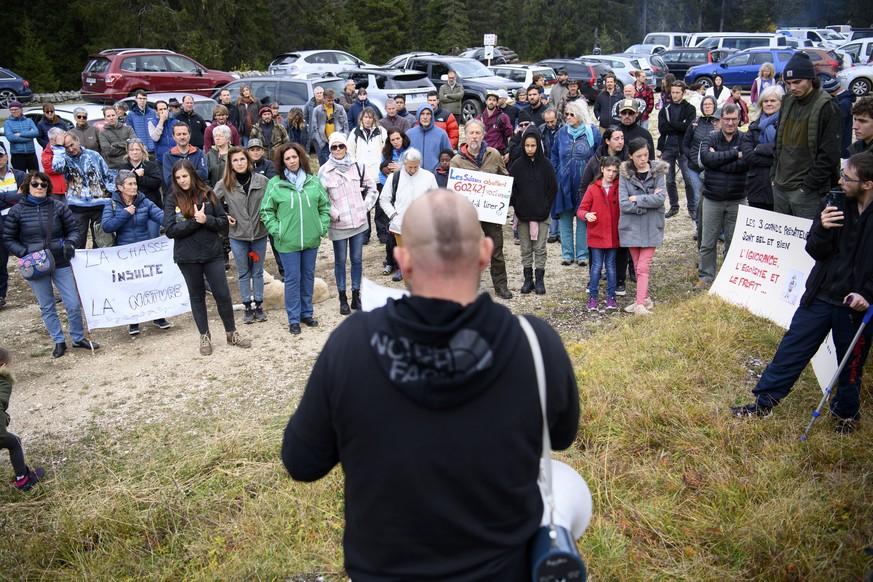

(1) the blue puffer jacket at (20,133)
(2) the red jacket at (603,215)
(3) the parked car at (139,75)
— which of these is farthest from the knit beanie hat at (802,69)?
(3) the parked car at (139,75)

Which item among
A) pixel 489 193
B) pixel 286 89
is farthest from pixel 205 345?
pixel 286 89

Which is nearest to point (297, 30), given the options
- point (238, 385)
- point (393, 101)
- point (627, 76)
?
point (627, 76)

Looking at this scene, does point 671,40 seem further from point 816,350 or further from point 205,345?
point 816,350

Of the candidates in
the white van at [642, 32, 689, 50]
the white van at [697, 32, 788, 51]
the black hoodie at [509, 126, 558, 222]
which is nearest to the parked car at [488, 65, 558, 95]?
the white van at [697, 32, 788, 51]

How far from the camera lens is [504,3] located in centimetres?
5269

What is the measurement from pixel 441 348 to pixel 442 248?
0.29 meters

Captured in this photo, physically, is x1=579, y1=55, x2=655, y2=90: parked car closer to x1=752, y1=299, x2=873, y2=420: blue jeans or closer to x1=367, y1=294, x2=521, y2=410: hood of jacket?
x1=752, y1=299, x2=873, y2=420: blue jeans

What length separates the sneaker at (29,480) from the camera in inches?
213

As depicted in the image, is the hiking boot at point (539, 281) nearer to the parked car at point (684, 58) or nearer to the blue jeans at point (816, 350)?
the blue jeans at point (816, 350)

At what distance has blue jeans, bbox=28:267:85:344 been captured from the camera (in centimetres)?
793

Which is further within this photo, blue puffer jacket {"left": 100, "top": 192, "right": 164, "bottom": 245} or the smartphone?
blue puffer jacket {"left": 100, "top": 192, "right": 164, "bottom": 245}

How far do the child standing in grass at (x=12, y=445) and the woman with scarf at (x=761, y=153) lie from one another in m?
7.41

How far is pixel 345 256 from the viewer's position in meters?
8.70

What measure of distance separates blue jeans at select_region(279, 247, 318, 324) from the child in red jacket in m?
3.13
